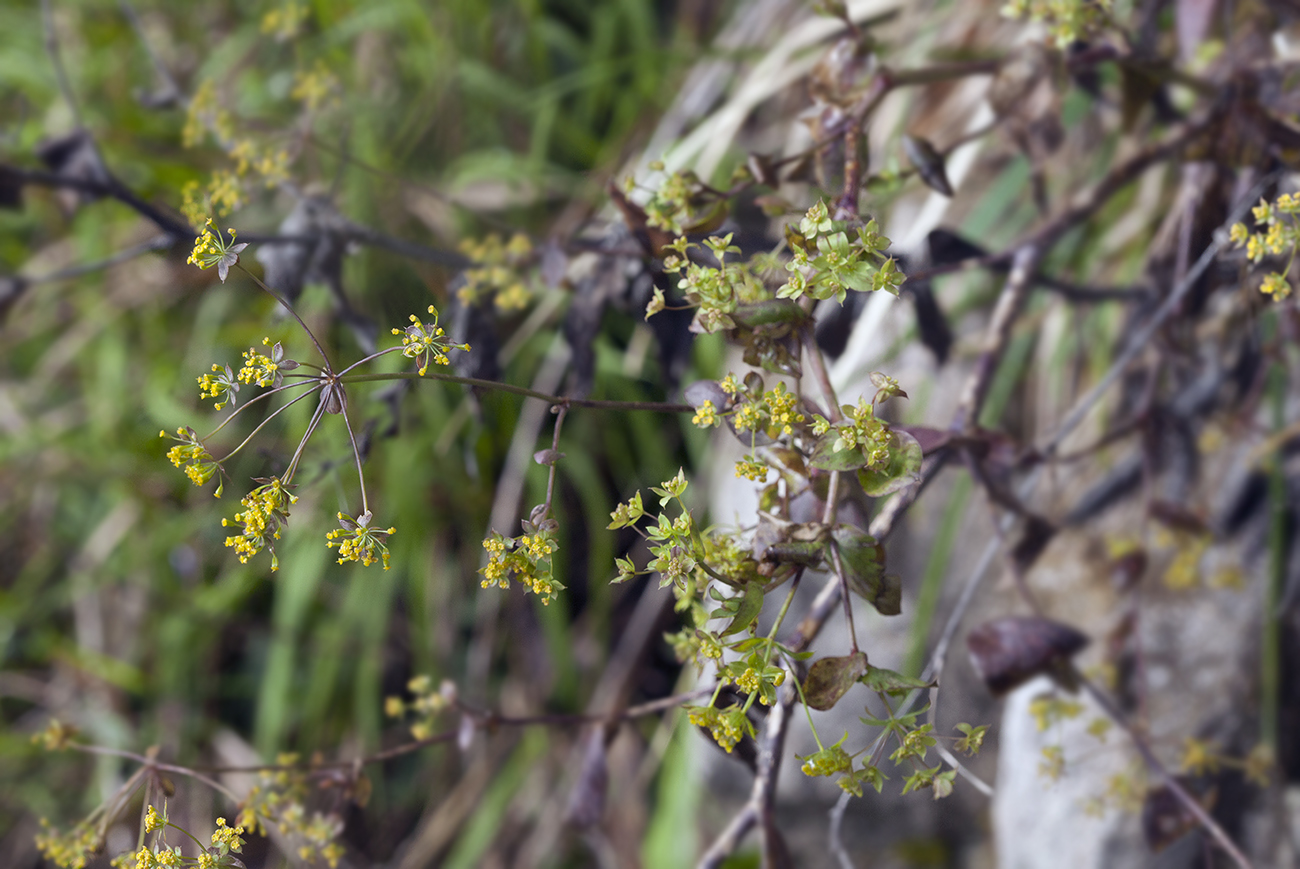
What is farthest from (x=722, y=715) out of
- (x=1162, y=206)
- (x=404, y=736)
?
(x=404, y=736)

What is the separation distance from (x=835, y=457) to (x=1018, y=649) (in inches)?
12.3

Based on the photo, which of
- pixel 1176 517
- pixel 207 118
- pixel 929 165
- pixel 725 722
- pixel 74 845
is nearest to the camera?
pixel 725 722

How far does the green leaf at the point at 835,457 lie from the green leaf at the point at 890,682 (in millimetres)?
109

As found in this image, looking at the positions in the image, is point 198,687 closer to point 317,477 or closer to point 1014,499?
point 317,477

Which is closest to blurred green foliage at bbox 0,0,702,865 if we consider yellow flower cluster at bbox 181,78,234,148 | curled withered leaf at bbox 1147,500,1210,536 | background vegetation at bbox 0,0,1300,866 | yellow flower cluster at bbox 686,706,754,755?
background vegetation at bbox 0,0,1300,866

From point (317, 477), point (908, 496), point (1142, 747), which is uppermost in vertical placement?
point (317, 477)

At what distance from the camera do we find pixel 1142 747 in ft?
2.24

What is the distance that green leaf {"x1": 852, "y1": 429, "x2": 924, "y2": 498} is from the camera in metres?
0.44

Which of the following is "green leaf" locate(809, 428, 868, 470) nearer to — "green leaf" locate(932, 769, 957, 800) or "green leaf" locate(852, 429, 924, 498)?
"green leaf" locate(852, 429, 924, 498)

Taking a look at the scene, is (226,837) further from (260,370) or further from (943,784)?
(943,784)

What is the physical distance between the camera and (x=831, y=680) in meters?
0.46

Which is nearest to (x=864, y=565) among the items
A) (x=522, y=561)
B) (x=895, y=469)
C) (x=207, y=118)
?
(x=895, y=469)

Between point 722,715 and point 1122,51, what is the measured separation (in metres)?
0.63

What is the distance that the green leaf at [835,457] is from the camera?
0.43 metres
